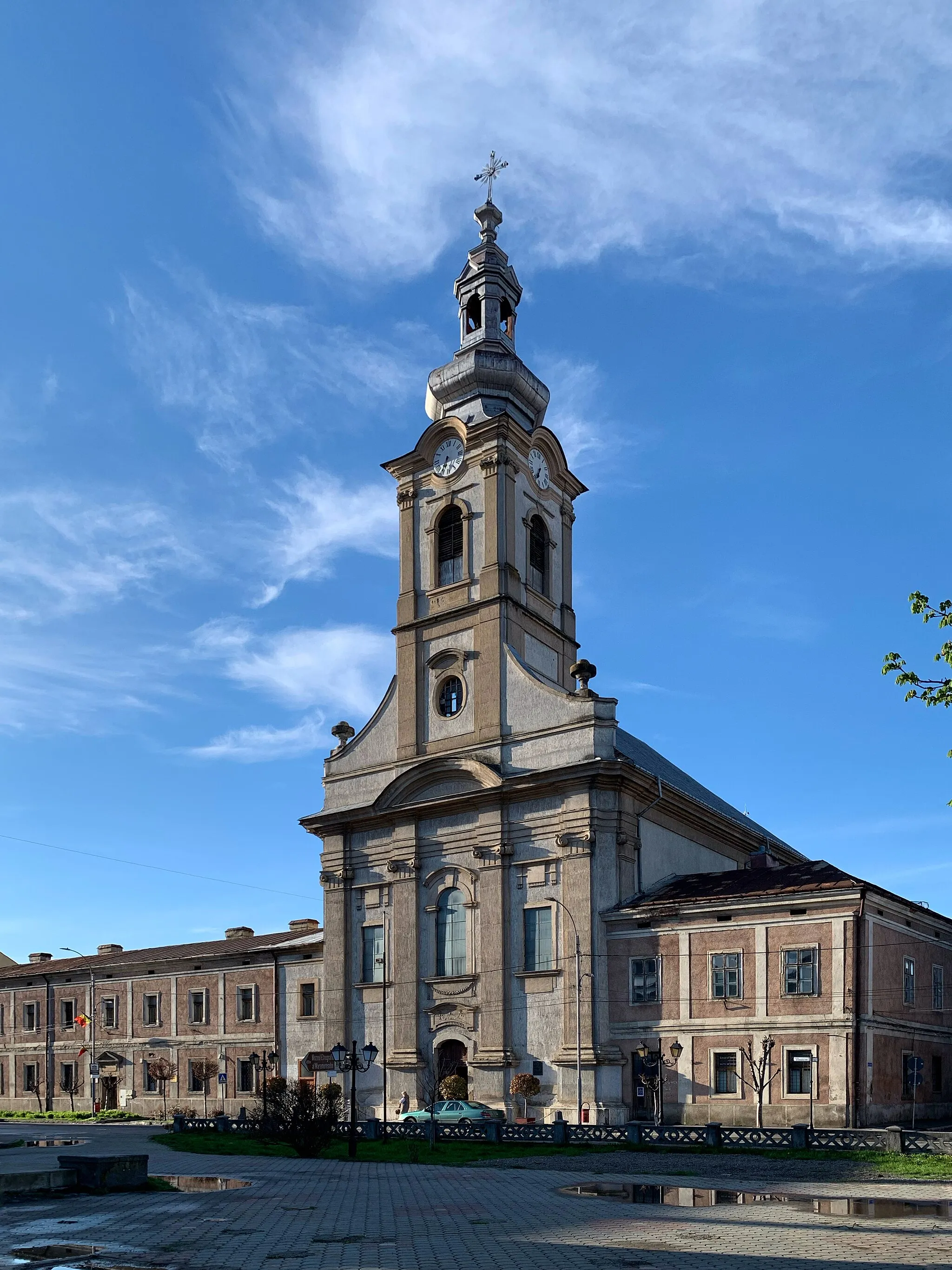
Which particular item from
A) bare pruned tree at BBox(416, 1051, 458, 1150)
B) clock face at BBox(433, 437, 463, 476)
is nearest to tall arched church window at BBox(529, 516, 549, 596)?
clock face at BBox(433, 437, 463, 476)

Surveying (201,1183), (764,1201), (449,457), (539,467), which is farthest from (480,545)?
(764,1201)

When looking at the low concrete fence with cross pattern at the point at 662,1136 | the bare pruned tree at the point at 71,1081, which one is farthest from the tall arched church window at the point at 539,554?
the bare pruned tree at the point at 71,1081

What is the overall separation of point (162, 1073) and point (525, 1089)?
23.3 meters

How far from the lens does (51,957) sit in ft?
270

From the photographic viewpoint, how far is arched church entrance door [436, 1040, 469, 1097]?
158ft

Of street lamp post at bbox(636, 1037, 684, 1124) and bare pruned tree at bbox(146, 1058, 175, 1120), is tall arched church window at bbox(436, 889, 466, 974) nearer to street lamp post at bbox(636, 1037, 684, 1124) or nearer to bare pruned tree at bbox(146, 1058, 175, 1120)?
street lamp post at bbox(636, 1037, 684, 1124)

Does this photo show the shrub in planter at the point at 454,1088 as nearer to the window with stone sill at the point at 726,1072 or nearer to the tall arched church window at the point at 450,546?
the window with stone sill at the point at 726,1072

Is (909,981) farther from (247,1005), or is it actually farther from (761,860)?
(247,1005)

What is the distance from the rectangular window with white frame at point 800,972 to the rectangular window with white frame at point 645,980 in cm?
458

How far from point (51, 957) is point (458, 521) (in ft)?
150

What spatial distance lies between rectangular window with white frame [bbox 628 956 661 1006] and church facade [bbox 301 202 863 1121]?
0.44 meters

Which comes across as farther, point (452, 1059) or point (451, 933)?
point (451, 933)

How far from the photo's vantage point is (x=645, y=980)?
44500 mm

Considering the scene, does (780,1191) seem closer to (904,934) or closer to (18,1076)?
(904,934)
